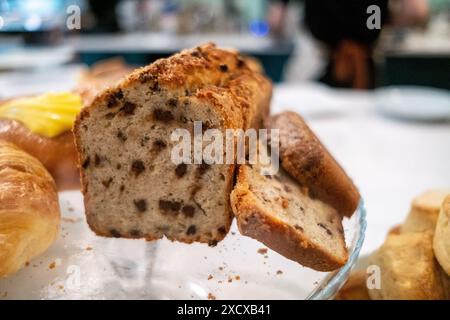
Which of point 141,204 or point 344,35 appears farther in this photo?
point 344,35

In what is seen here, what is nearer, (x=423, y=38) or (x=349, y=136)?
(x=349, y=136)

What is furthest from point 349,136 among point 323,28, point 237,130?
point 237,130

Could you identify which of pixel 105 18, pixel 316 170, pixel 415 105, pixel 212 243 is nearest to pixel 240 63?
pixel 316 170

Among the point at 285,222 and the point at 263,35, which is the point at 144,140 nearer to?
the point at 285,222

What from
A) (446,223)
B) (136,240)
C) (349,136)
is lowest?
(349,136)

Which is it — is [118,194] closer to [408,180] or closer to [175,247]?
[175,247]

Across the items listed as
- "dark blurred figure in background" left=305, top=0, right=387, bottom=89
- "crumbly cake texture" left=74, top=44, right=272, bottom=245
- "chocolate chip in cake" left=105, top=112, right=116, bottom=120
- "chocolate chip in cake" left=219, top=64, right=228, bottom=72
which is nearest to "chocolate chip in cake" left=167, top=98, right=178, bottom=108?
"crumbly cake texture" left=74, top=44, right=272, bottom=245

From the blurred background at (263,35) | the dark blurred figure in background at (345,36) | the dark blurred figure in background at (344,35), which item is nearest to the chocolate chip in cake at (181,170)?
the dark blurred figure in background at (345,36)
